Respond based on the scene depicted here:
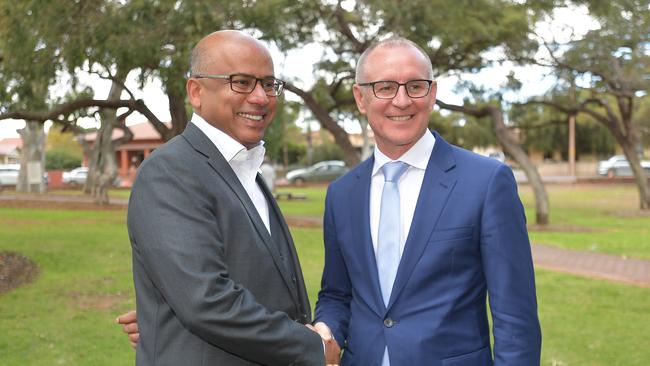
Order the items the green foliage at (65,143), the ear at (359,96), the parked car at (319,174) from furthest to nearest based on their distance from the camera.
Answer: the green foliage at (65,143) → the parked car at (319,174) → the ear at (359,96)

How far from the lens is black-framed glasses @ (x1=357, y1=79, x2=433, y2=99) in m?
2.61

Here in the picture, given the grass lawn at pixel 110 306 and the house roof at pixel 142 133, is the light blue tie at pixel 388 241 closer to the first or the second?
the grass lawn at pixel 110 306

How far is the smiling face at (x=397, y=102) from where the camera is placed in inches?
102

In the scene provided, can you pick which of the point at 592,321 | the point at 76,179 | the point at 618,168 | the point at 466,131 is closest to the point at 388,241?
the point at 592,321

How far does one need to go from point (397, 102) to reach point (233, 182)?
70cm

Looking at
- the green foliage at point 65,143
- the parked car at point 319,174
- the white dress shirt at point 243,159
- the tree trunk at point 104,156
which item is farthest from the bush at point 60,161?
the white dress shirt at point 243,159

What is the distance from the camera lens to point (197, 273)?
6.59 feet

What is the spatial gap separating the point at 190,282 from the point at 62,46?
11.2 m

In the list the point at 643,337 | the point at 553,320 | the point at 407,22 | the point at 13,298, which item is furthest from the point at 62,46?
the point at 643,337

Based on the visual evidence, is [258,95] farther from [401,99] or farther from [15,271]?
[15,271]

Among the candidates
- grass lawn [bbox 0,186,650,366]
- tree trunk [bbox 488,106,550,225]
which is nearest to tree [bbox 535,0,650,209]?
tree trunk [bbox 488,106,550,225]

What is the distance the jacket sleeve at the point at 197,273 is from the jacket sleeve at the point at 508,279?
0.68m

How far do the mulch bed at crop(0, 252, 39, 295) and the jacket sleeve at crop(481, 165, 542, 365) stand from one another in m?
8.55

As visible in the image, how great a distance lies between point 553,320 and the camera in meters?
7.74
